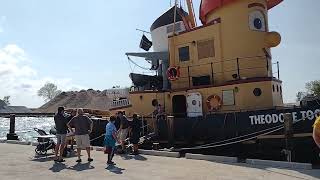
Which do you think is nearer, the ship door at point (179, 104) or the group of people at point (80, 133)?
the group of people at point (80, 133)

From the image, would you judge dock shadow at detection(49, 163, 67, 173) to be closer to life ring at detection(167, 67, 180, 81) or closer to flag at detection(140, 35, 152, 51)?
life ring at detection(167, 67, 180, 81)

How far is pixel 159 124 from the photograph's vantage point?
655 inches

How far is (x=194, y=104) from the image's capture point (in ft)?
54.4

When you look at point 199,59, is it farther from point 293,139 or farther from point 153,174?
point 153,174

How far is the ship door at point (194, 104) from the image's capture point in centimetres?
1642

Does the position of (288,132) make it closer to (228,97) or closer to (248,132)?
(248,132)

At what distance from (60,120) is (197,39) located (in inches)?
298

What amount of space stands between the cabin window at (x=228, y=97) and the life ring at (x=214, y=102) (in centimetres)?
21

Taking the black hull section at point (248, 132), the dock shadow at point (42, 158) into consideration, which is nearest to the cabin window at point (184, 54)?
the black hull section at point (248, 132)

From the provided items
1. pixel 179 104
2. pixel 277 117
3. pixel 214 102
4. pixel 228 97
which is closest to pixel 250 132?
pixel 277 117

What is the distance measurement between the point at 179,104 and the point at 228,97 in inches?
108

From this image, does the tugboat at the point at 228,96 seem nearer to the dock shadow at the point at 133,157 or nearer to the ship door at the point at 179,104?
the ship door at the point at 179,104

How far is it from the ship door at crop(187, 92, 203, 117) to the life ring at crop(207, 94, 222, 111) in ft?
1.59

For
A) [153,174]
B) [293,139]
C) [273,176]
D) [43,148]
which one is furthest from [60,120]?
Result: [293,139]
